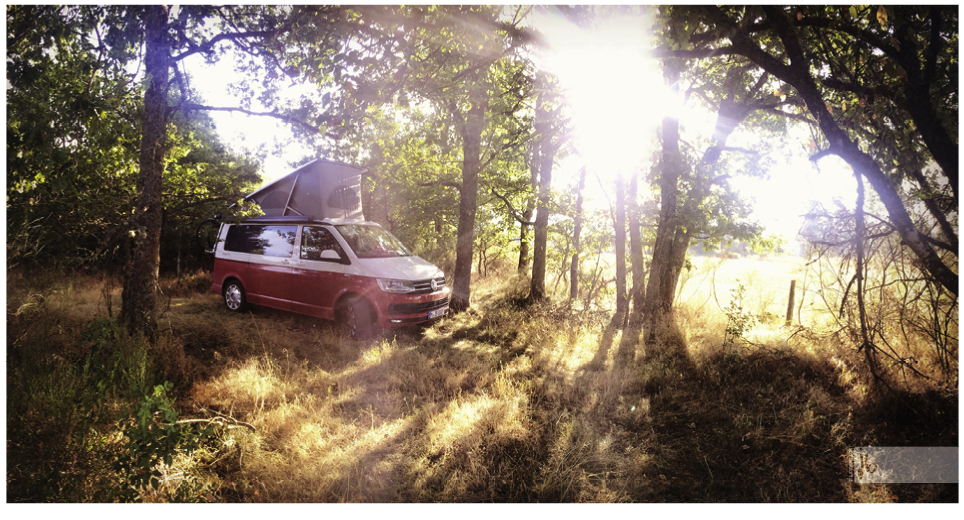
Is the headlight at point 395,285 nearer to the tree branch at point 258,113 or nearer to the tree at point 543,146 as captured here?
the tree branch at point 258,113

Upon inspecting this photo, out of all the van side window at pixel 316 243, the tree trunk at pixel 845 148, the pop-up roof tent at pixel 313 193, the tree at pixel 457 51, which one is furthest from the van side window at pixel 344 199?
the tree trunk at pixel 845 148

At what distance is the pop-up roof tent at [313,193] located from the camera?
24.8 feet

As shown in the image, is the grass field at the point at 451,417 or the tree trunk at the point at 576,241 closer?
the grass field at the point at 451,417

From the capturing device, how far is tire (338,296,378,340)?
20.7 ft

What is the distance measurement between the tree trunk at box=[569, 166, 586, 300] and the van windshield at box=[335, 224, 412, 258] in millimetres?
4652

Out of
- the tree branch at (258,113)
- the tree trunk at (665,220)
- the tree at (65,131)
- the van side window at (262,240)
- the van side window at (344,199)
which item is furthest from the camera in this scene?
the van side window at (344,199)

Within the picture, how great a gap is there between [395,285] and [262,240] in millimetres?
3240

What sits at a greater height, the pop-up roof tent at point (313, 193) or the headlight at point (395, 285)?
the pop-up roof tent at point (313, 193)

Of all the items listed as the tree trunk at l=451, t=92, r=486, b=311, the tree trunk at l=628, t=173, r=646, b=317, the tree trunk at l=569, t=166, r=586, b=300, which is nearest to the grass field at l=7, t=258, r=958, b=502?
the tree trunk at l=628, t=173, r=646, b=317

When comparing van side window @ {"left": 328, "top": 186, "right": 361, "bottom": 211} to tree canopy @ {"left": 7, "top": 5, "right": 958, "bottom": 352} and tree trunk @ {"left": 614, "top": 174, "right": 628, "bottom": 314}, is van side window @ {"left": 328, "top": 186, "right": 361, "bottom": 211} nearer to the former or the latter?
tree canopy @ {"left": 7, "top": 5, "right": 958, "bottom": 352}

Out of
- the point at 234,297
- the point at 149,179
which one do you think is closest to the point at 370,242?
the point at 149,179

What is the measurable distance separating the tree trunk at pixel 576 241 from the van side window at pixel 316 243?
5.75 meters

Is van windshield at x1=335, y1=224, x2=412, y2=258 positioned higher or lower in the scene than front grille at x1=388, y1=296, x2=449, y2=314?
higher

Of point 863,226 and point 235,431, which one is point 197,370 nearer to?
point 235,431
